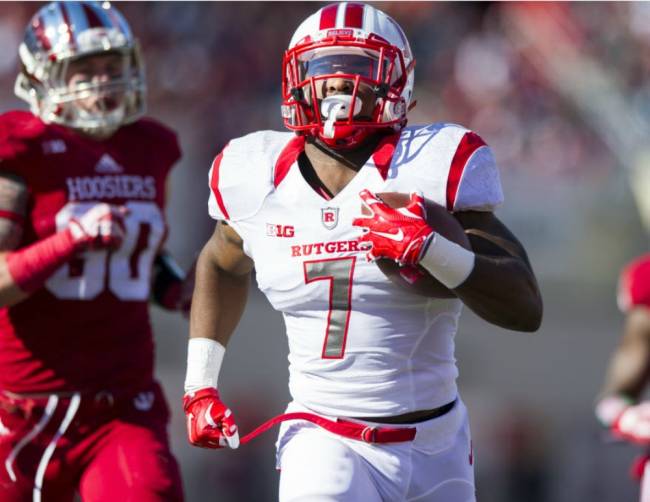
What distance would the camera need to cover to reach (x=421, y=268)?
2873 mm

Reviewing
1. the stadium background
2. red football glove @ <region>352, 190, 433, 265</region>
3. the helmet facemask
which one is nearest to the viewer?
red football glove @ <region>352, 190, 433, 265</region>

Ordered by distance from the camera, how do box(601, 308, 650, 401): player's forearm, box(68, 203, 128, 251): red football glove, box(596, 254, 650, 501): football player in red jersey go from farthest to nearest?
box(601, 308, 650, 401): player's forearm → box(596, 254, 650, 501): football player in red jersey → box(68, 203, 128, 251): red football glove

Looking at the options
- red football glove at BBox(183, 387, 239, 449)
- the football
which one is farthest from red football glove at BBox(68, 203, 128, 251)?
the football

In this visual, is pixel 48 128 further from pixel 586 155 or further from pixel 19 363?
pixel 586 155

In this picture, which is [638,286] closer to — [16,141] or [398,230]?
[398,230]

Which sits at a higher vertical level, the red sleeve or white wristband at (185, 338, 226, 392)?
the red sleeve

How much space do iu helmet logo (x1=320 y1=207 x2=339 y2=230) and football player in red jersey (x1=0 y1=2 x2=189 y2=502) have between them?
849 millimetres

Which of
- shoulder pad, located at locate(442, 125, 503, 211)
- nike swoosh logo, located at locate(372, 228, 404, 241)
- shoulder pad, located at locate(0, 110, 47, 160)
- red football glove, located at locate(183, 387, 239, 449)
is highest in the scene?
shoulder pad, located at locate(0, 110, 47, 160)

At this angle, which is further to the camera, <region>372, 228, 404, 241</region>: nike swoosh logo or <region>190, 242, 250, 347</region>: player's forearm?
<region>190, 242, 250, 347</region>: player's forearm

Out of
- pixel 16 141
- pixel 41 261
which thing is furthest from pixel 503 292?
pixel 16 141

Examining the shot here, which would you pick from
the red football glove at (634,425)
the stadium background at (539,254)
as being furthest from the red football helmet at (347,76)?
the stadium background at (539,254)

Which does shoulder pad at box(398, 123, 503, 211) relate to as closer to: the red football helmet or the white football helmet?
the red football helmet

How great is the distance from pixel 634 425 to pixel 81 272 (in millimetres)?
1675

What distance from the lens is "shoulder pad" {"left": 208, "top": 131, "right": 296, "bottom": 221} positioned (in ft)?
10.3
